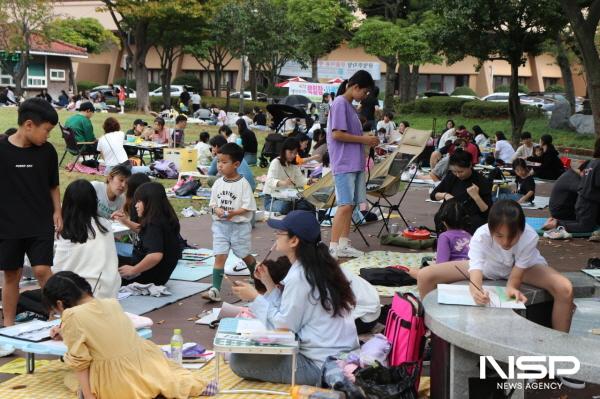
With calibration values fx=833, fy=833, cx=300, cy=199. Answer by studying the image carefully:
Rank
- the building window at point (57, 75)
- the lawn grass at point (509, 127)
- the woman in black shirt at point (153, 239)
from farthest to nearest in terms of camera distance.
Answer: the building window at point (57, 75)
the lawn grass at point (509, 127)
the woman in black shirt at point (153, 239)

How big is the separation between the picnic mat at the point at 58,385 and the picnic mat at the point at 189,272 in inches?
105

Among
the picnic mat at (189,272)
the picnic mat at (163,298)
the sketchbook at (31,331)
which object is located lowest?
the picnic mat at (189,272)

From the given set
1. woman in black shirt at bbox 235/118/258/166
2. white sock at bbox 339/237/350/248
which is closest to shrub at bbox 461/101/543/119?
woman in black shirt at bbox 235/118/258/166

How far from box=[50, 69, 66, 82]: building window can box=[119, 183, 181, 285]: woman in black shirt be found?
1863 inches

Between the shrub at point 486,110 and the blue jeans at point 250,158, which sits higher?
the shrub at point 486,110

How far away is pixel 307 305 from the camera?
5.13m

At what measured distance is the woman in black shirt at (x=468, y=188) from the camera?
8852 millimetres

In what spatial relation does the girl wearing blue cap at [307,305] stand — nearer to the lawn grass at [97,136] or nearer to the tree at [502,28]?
the lawn grass at [97,136]

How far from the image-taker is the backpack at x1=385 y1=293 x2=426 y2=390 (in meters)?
5.10

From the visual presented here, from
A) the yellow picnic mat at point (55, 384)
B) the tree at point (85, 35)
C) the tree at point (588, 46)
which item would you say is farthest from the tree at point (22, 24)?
the yellow picnic mat at point (55, 384)

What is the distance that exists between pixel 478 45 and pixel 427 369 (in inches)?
715

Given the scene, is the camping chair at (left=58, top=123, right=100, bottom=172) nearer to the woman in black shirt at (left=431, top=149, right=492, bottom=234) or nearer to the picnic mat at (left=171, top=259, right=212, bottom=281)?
the picnic mat at (left=171, top=259, right=212, bottom=281)

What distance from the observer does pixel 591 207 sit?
35.1 ft

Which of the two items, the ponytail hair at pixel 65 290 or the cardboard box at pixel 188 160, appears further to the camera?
the cardboard box at pixel 188 160
